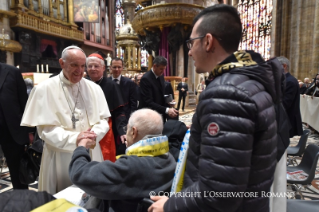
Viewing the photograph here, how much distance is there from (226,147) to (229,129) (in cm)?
7

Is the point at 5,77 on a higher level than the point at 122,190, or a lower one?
higher

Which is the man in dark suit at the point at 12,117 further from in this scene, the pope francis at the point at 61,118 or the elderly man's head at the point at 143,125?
the elderly man's head at the point at 143,125

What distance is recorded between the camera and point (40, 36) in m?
17.0

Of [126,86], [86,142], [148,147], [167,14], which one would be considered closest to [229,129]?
[148,147]

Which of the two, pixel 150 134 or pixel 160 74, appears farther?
pixel 160 74

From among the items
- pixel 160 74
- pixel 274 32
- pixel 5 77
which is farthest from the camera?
pixel 274 32

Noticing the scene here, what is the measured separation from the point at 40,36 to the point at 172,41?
1155cm

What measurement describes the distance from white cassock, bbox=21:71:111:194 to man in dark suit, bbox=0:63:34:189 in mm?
593

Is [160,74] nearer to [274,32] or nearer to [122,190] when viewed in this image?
[122,190]

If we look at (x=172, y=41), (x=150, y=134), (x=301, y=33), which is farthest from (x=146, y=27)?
(x=150, y=134)

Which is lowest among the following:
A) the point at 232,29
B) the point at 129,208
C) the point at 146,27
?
the point at 129,208

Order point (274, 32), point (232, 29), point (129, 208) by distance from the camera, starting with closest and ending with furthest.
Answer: point (232, 29) < point (129, 208) < point (274, 32)

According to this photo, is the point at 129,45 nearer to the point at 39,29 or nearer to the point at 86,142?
the point at 39,29

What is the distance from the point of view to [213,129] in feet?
2.81
